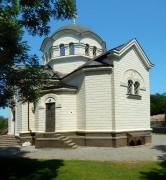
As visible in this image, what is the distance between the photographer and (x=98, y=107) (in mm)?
19828

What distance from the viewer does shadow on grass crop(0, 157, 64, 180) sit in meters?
11.1

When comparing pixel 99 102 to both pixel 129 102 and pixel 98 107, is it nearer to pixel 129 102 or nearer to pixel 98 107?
pixel 98 107

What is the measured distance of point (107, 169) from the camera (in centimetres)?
1203

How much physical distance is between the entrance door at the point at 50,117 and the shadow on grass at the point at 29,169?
647cm

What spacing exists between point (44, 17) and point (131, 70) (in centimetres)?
1244

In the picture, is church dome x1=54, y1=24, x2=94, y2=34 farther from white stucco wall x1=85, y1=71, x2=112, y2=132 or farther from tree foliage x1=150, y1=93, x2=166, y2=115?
tree foliage x1=150, y1=93, x2=166, y2=115

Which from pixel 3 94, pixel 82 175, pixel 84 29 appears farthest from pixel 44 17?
pixel 84 29

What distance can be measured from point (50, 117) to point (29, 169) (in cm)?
909

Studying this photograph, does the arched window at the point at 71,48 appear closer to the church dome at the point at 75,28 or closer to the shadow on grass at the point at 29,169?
the church dome at the point at 75,28

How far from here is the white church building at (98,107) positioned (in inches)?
774

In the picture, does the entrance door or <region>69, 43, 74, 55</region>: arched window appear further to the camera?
<region>69, 43, 74, 55</region>: arched window

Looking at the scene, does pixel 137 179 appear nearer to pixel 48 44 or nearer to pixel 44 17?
pixel 44 17

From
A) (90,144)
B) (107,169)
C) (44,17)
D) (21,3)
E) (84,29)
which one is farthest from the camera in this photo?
(84,29)

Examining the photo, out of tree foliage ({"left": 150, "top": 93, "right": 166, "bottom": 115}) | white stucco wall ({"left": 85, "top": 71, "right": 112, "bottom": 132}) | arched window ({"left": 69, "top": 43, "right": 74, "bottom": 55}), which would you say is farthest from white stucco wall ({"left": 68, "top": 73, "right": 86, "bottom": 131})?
tree foliage ({"left": 150, "top": 93, "right": 166, "bottom": 115})
